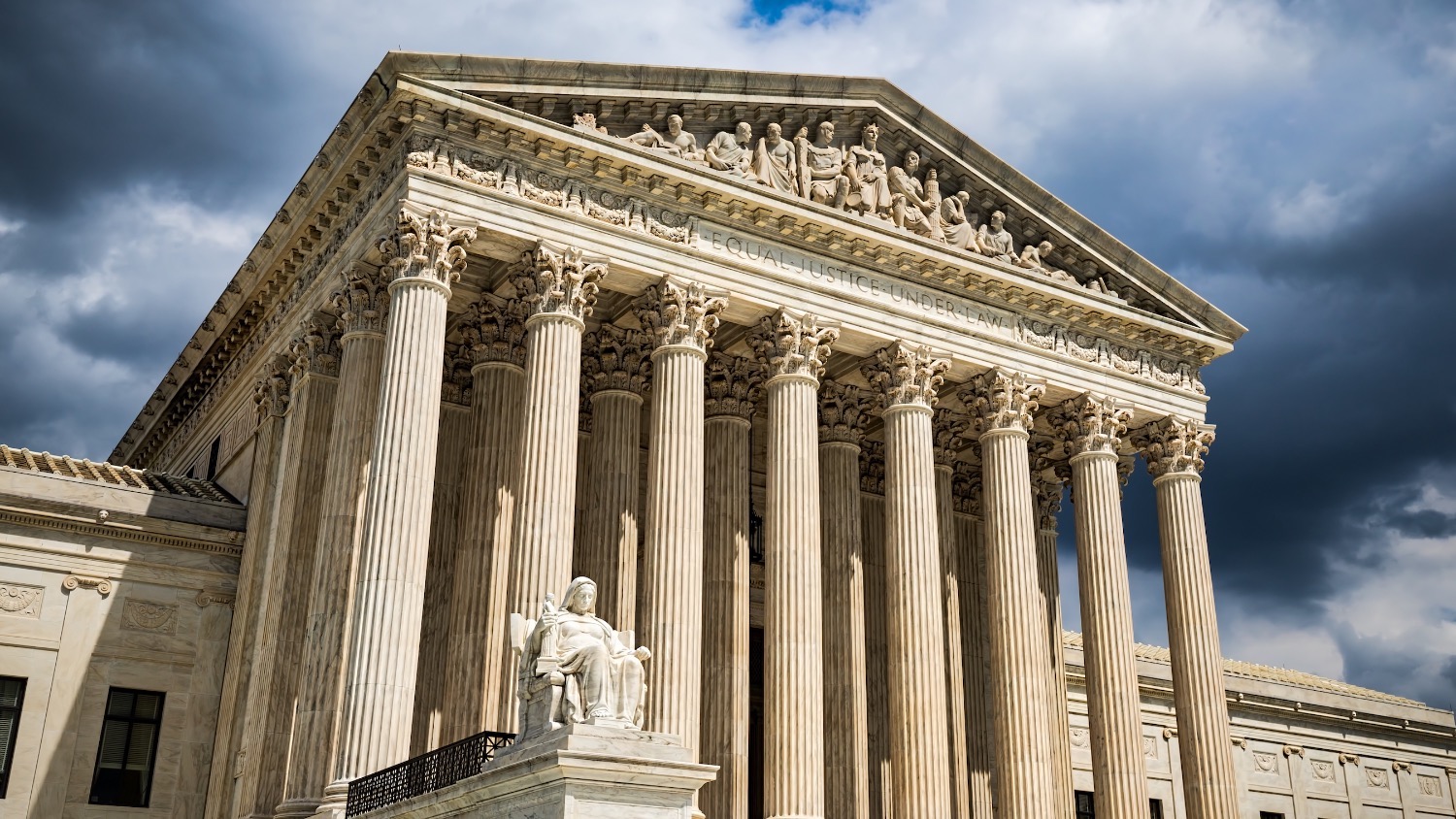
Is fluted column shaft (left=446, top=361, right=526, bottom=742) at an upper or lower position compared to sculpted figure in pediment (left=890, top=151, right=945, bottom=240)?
lower

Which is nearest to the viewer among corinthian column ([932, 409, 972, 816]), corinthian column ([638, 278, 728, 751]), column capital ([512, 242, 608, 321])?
corinthian column ([638, 278, 728, 751])

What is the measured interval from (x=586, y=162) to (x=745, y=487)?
9191 millimetres

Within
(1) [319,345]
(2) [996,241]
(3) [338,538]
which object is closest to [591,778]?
(3) [338,538]

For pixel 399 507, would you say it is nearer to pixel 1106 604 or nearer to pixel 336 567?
pixel 336 567

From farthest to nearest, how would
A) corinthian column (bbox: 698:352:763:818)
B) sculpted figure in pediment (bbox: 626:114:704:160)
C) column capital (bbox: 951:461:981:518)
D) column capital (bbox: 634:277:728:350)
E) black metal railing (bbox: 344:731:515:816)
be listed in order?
column capital (bbox: 951:461:981:518) → corinthian column (bbox: 698:352:763:818) → sculpted figure in pediment (bbox: 626:114:704:160) → column capital (bbox: 634:277:728:350) → black metal railing (bbox: 344:731:515:816)

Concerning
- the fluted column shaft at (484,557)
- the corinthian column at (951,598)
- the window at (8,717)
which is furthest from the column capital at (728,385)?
the window at (8,717)

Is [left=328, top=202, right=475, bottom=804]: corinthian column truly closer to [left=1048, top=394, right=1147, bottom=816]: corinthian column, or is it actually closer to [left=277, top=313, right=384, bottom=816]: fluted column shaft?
[left=277, top=313, right=384, bottom=816]: fluted column shaft

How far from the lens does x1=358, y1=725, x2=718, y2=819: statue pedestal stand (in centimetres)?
1666

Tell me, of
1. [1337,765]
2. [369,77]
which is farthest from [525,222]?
[1337,765]

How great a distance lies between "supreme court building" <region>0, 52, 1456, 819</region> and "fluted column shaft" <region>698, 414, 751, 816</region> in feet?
0.27

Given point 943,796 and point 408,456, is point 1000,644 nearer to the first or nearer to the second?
point 943,796

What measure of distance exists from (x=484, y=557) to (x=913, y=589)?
951 cm

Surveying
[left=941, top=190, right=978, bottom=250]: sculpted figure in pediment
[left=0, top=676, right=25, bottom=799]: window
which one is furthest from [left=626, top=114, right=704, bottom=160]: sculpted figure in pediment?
[left=0, top=676, right=25, bottom=799]: window

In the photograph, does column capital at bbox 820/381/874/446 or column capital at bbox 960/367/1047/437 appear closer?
column capital at bbox 960/367/1047/437
